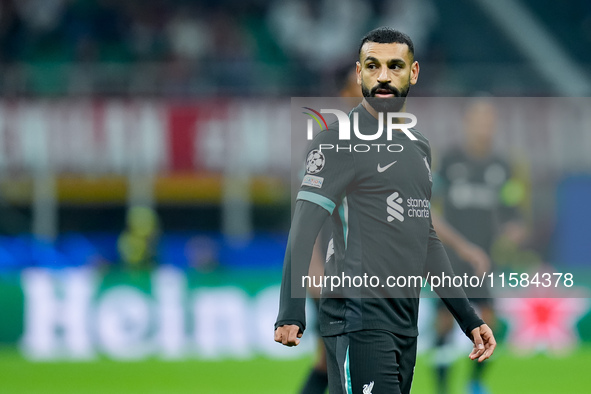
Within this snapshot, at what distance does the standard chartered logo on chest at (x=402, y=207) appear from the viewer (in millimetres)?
3496

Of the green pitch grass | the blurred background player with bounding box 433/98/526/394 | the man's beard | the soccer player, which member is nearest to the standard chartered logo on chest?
the soccer player

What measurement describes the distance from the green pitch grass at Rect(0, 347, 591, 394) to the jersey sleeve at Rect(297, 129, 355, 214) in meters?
4.75

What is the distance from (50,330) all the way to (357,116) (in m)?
7.77

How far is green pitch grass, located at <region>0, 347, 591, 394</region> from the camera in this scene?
8.23 metres

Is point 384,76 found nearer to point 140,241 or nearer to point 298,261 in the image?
point 298,261

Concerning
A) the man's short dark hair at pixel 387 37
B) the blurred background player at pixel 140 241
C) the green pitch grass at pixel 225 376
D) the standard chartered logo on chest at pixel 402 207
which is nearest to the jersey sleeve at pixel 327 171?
the standard chartered logo on chest at pixel 402 207

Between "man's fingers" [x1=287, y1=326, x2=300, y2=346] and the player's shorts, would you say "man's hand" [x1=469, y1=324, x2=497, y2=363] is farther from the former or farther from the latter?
"man's fingers" [x1=287, y1=326, x2=300, y2=346]

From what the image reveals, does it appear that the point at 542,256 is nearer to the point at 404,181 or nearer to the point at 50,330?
the point at 50,330

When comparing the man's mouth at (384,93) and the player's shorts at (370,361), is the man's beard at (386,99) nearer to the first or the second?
the man's mouth at (384,93)

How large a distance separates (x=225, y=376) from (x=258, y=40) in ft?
31.8

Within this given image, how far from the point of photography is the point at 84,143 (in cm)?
1527

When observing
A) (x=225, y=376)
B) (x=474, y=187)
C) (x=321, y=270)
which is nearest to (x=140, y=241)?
(x=225, y=376)

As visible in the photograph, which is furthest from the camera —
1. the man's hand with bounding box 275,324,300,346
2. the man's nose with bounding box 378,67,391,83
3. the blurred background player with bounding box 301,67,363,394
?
the blurred background player with bounding box 301,67,363,394

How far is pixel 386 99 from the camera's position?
3.53 meters
